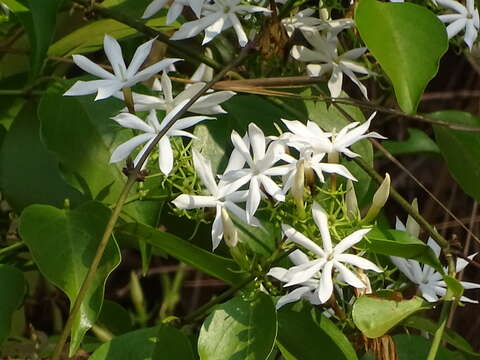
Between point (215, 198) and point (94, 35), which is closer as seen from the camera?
point (215, 198)

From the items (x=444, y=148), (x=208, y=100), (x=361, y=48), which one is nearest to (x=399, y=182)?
(x=444, y=148)

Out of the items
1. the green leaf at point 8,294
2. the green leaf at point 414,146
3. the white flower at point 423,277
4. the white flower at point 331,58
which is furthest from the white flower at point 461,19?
the green leaf at point 8,294

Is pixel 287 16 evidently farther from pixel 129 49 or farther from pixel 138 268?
pixel 138 268

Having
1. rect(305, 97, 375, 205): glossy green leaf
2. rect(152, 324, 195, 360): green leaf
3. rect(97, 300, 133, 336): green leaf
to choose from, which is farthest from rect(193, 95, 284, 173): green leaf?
rect(97, 300, 133, 336): green leaf

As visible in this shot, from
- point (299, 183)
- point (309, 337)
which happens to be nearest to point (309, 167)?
point (299, 183)

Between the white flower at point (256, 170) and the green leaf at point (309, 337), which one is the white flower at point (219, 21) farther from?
the green leaf at point (309, 337)

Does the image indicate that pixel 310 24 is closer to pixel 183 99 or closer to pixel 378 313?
pixel 183 99
